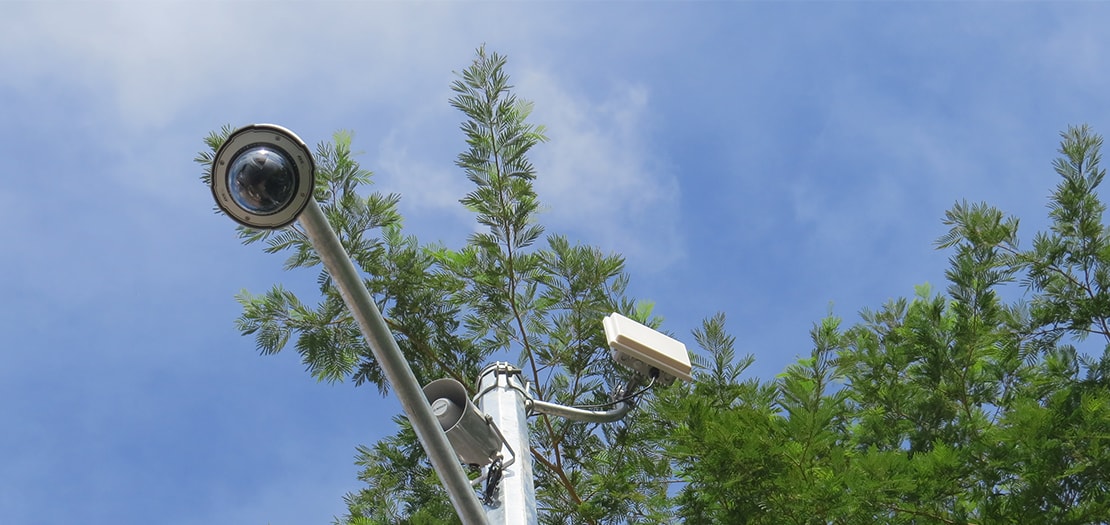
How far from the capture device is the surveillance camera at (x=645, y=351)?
4.02 metres

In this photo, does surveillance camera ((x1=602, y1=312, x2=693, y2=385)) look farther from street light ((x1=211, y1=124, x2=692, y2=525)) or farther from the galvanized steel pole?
street light ((x1=211, y1=124, x2=692, y2=525))

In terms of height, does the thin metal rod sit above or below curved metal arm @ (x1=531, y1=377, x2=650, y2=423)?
below

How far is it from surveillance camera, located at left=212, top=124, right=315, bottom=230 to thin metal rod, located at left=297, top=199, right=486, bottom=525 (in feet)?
0.15

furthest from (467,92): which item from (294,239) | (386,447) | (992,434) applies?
(992,434)

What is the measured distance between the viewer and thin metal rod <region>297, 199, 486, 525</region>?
7.45ft

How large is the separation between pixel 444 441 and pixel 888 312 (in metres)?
5.92

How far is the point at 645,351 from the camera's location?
13.2ft

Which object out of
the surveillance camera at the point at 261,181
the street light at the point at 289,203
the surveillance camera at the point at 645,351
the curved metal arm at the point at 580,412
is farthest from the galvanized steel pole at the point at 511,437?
the surveillance camera at the point at 261,181

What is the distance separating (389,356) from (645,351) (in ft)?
6.04

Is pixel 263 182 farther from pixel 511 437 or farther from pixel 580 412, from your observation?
pixel 580 412

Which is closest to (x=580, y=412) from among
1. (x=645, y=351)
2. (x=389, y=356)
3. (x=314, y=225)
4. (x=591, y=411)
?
(x=591, y=411)

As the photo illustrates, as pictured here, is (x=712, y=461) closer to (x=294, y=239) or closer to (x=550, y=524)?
(x=550, y=524)

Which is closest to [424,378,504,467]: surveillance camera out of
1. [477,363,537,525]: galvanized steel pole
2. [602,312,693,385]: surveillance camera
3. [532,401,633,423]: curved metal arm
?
[477,363,537,525]: galvanized steel pole

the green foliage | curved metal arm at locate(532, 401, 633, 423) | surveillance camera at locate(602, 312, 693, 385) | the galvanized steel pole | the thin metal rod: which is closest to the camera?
the thin metal rod
